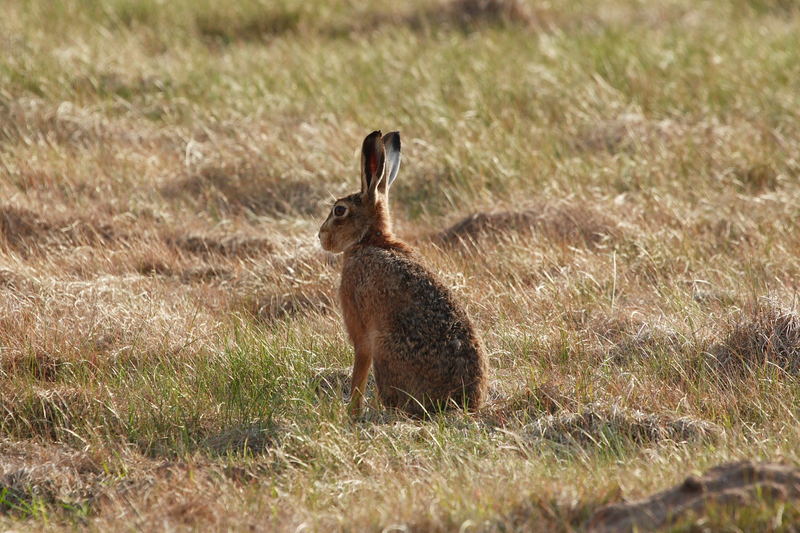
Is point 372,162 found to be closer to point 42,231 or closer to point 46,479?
point 46,479

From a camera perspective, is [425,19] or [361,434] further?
[425,19]

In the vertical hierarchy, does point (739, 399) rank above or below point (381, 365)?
below

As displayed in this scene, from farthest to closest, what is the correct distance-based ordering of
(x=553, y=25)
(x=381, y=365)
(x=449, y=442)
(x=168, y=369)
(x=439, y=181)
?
1. (x=553, y=25)
2. (x=439, y=181)
3. (x=168, y=369)
4. (x=381, y=365)
5. (x=449, y=442)

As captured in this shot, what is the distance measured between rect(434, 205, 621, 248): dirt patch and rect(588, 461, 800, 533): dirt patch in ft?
12.6

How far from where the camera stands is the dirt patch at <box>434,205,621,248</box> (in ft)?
26.1

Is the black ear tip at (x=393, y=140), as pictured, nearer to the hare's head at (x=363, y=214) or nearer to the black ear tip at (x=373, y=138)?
the hare's head at (x=363, y=214)

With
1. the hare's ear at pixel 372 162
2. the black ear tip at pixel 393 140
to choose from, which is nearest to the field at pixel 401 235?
the hare's ear at pixel 372 162

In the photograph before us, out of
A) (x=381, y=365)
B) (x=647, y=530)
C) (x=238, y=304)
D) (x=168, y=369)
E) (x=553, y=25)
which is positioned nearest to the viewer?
(x=647, y=530)

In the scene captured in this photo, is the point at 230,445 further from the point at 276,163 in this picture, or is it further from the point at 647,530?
the point at 276,163

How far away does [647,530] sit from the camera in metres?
3.89

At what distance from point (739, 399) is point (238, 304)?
124 inches

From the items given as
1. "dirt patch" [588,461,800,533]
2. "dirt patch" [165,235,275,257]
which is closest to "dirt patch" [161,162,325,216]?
"dirt patch" [165,235,275,257]

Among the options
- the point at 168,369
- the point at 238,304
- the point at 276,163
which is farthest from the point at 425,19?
the point at 168,369

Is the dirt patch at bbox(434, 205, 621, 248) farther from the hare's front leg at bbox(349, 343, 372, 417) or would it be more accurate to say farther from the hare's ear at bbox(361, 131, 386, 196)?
the hare's front leg at bbox(349, 343, 372, 417)
